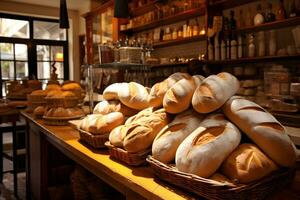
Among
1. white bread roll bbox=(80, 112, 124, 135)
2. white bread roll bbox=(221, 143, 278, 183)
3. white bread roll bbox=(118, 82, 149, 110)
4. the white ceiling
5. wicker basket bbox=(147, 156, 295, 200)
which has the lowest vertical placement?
wicker basket bbox=(147, 156, 295, 200)

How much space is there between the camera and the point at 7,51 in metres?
6.10

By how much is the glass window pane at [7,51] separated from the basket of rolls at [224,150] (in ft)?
19.8

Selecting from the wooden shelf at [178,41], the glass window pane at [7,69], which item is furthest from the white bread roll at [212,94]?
the glass window pane at [7,69]

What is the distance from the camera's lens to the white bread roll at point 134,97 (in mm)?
1286

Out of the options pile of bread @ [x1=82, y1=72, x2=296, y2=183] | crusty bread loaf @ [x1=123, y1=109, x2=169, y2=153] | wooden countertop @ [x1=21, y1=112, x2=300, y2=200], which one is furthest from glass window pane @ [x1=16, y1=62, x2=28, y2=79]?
crusty bread loaf @ [x1=123, y1=109, x2=169, y2=153]

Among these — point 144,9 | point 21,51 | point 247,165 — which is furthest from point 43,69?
point 247,165

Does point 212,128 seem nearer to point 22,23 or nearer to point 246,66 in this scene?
point 246,66

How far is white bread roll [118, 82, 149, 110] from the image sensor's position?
4.22 feet

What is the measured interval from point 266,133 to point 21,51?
638 centimetres

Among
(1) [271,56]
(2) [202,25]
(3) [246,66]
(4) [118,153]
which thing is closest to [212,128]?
(4) [118,153]

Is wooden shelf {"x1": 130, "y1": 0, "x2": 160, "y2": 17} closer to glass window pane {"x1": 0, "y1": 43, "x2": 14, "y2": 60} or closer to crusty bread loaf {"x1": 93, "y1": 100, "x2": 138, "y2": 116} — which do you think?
glass window pane {"x1": 0, "y1": 43, "x2": 14, "y2": 60}

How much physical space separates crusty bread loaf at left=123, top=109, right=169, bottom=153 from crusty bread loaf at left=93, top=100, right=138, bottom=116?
1.11ft

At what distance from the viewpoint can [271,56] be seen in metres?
2.96

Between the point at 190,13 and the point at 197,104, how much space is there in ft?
10.6
